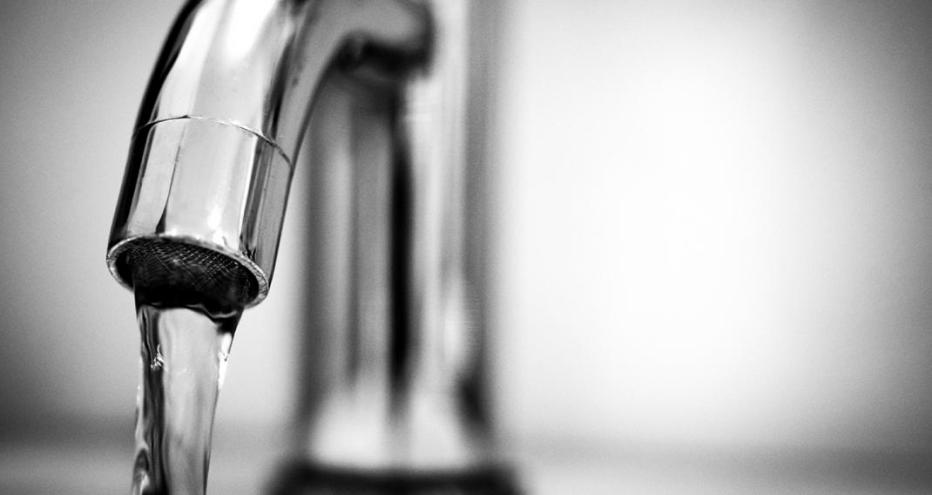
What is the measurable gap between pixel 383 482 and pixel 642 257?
25 centimetres

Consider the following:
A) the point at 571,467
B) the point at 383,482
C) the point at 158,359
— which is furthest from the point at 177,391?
the point at 571,467

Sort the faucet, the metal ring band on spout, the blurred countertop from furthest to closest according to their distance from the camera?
the blurred countertop < the faucet < the metal ring band on spout

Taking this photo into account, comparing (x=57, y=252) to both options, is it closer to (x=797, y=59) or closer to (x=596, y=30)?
(x=596, y=30)

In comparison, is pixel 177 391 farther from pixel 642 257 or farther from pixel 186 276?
pixel 642 257

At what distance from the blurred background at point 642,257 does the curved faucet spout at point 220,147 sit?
0.90ft

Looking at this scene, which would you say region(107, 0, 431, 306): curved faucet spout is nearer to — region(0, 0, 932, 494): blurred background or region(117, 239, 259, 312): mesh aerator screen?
region(117, 239, 259, 312): mesh aerator screen

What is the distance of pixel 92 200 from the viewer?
2.01ft

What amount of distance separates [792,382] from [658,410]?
0.09m

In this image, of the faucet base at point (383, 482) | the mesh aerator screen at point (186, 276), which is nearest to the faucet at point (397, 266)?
the faucet base at point (383, 482)

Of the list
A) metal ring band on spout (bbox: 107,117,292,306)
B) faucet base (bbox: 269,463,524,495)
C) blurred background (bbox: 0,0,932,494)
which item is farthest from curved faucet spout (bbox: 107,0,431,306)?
blurred background (bbox: 0,0,932,494)

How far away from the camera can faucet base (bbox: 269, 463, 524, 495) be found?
44cm

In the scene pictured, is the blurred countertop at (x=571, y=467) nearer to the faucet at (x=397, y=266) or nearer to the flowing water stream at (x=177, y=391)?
the faucet at (x=397, y=266)

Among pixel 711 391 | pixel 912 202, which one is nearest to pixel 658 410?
pixel 711 391

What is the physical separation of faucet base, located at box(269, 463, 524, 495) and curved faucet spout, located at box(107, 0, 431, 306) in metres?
0.17
